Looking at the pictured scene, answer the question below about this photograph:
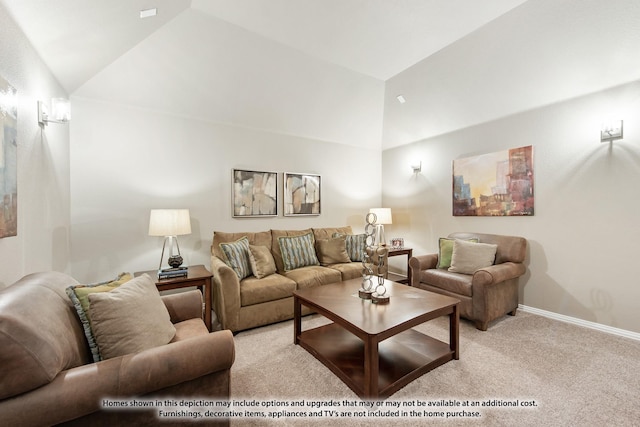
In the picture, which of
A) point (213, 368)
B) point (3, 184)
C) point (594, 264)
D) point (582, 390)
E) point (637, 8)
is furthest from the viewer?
point (594, 264)

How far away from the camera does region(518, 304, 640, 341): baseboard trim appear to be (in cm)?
261

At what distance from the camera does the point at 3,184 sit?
1414 mm

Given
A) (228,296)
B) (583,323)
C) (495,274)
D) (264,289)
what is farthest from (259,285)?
(583,323)

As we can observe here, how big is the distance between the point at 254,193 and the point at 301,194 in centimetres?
78

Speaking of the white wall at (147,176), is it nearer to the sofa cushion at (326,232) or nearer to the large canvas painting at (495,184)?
the sofa cushion at (326,232)

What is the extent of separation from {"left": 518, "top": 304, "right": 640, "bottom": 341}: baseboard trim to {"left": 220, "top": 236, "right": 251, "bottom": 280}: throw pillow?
334 cm

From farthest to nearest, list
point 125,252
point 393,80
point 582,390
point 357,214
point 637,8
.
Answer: point 357,214 → point 393,80 → point 125,252 → point 637,8 → point 582,390

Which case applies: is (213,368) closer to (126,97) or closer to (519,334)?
(519,334)

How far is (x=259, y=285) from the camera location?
9.43 ft

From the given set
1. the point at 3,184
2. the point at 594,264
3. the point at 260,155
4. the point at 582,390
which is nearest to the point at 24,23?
the point at 3,184

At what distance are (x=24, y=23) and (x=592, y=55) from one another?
4427 mm

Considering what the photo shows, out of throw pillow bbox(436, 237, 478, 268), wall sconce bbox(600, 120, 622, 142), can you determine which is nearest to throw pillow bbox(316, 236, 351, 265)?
throw pillow bbox(436, 237, 478, 268)

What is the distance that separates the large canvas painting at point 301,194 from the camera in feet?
13.8

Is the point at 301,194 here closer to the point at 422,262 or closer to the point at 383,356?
the point at 422,262
